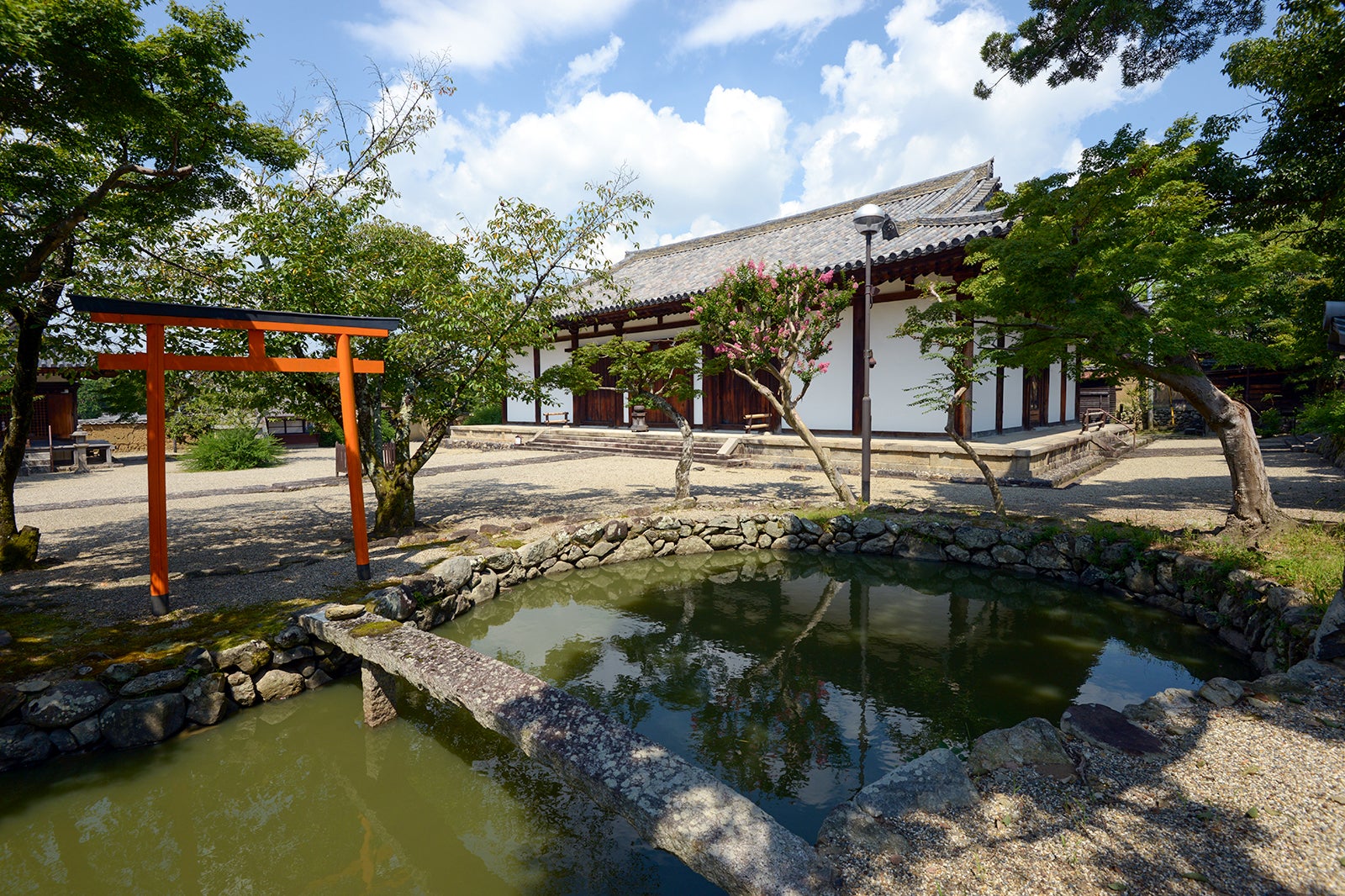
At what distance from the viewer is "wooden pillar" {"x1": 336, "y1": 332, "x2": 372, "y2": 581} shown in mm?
5777

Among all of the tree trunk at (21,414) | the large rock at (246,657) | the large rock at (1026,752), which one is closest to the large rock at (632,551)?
the large rock at (246,657)

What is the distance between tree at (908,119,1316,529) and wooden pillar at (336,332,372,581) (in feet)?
21.1

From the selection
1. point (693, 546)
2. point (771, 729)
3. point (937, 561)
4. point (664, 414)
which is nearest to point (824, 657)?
point (771, 729)

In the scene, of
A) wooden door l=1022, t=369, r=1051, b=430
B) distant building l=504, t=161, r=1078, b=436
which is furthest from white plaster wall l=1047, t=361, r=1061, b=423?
wooden door l=1022, t=369, r=1051, b=430

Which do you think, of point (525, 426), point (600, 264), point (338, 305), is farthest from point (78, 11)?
point (525, 426)

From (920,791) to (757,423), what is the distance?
13.4 m

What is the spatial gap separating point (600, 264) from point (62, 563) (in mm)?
7011

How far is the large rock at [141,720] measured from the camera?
12.4ft

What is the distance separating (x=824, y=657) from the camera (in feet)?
16.6

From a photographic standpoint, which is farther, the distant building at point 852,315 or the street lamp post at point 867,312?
the distant building at point 852,315

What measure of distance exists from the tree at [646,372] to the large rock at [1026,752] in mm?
6211

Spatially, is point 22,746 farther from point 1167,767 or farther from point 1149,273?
point 1149,273

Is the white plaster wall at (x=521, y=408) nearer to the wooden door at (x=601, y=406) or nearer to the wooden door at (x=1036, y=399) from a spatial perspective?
the wooden door at (x=601, y=406)

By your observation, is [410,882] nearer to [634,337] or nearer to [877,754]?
[877,754]
